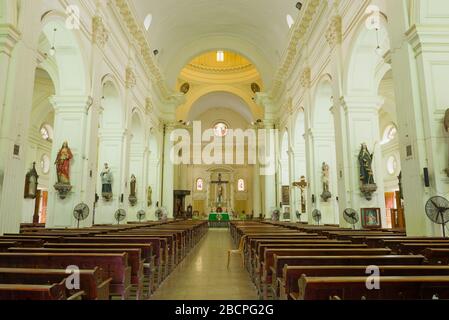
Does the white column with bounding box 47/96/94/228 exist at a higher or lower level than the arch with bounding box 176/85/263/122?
lower

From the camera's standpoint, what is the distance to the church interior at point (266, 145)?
10.3 feet

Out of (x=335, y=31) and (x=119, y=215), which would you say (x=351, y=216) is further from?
(x=119, y=215)

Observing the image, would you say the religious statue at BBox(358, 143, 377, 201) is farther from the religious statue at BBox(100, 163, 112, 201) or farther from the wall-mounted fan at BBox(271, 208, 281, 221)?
the wall-mounted fan at BBox(271, 208, 281, 221)

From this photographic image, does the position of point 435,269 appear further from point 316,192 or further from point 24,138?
point 316,192

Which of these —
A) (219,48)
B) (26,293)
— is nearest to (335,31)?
(26,293)

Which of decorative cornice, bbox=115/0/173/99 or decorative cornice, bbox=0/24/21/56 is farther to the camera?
decorative cornice, bbox=115/0/173/99

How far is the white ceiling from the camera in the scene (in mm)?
16156

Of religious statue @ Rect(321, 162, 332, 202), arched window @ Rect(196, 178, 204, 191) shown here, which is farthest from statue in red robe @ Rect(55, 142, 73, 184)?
arched window @ Rect(196, 178, 204, 191)

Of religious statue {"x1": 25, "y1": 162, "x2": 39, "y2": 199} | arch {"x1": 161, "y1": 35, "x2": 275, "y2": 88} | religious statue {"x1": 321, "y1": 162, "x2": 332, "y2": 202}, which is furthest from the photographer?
arch {"x1": 161, "y1": 35, "x2": 275, "y2": 88}

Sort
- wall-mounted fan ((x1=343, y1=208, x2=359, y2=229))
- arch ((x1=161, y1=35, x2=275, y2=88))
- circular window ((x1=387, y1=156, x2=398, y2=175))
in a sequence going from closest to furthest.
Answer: wall-mounted fan ((x1=343, y1=208, x2=359, y2=229))
circular window ((x1=387, y1=156, x2=398, y2=175))
arch ((x1=161, y1=35, x2=275, y2=88))

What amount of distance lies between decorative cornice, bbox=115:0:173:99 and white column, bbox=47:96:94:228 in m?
4.57

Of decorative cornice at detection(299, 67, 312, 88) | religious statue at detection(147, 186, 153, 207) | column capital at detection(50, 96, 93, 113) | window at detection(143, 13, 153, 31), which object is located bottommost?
religious statue at detection(147, 186, 153, 207)
